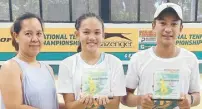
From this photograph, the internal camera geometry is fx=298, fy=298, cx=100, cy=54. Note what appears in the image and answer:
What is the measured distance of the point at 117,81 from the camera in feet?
6.57

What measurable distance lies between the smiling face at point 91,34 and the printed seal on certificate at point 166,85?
445 millimetres

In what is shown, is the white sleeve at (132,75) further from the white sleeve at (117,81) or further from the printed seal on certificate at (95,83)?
the printed seal on certificate at (95,83)

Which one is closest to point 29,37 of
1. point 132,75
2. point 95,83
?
point 95,83

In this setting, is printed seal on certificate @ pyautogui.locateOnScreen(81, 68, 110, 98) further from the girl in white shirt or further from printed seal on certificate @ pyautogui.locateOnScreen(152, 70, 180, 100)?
printed seal on certificate @ pyautogui.locateOnScreen(152, 70, 180, 100)

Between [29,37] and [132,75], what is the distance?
2.54 ft

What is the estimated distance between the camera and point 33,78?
1.79m

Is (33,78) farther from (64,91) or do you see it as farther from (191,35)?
(191,35)

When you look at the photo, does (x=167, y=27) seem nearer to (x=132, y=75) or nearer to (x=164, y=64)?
(x=164, y=64)

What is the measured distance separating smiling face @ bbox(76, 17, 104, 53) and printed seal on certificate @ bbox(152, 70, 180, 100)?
0.44 metres

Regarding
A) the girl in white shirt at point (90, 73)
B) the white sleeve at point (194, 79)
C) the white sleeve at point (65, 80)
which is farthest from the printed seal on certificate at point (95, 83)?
the white sleeve at point (194, 79)

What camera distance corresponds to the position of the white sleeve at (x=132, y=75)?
2.10 meters

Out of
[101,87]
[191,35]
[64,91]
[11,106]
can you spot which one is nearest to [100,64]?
[101,87]

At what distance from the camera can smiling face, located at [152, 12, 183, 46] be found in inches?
78.3

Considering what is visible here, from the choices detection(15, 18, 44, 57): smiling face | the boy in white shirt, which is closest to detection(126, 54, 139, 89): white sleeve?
the boy in white shirt
